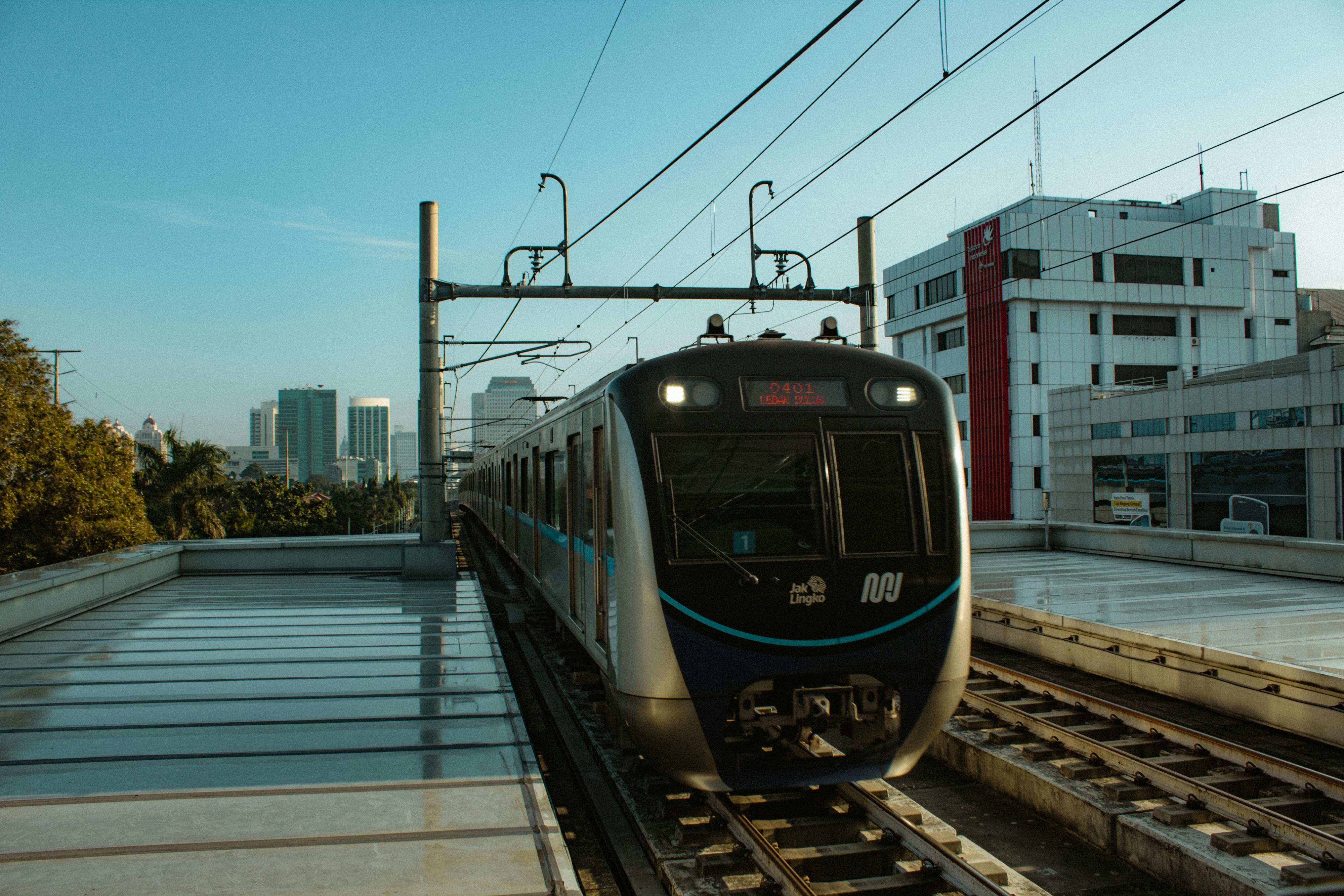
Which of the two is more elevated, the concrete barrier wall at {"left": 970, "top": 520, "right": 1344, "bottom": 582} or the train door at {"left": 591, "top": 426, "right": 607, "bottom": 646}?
the train door at {"left": 591, "top": 426, "right": 607, "bottom": 646}

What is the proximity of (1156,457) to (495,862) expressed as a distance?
123 ft

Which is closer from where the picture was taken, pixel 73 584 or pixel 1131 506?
pixel 73 584

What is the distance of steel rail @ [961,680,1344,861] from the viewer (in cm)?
489

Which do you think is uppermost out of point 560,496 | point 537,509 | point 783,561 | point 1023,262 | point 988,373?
point 1023,262

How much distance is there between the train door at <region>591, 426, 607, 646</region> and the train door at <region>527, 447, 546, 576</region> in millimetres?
3737

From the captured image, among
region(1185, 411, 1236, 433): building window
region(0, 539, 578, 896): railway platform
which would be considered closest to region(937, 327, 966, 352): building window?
region(1185, 411, 1236, 433): building window

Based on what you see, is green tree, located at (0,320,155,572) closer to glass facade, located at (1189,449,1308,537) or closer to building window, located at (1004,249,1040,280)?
glass facade, located at (1189,449,1308,537)

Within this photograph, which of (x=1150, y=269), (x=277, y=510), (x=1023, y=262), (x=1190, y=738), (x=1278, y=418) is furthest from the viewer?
(x=277, y=510)

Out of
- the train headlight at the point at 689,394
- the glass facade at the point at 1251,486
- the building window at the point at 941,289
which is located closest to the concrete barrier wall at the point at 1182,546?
the train headlight at the point at 689,394

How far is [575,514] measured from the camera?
7785mm

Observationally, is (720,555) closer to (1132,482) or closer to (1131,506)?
(1131,506)

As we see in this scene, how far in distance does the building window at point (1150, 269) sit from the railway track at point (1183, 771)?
43.6 meters

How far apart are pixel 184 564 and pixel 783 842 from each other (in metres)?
12.5

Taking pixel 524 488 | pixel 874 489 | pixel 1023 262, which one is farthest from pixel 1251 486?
pixel 874 489
